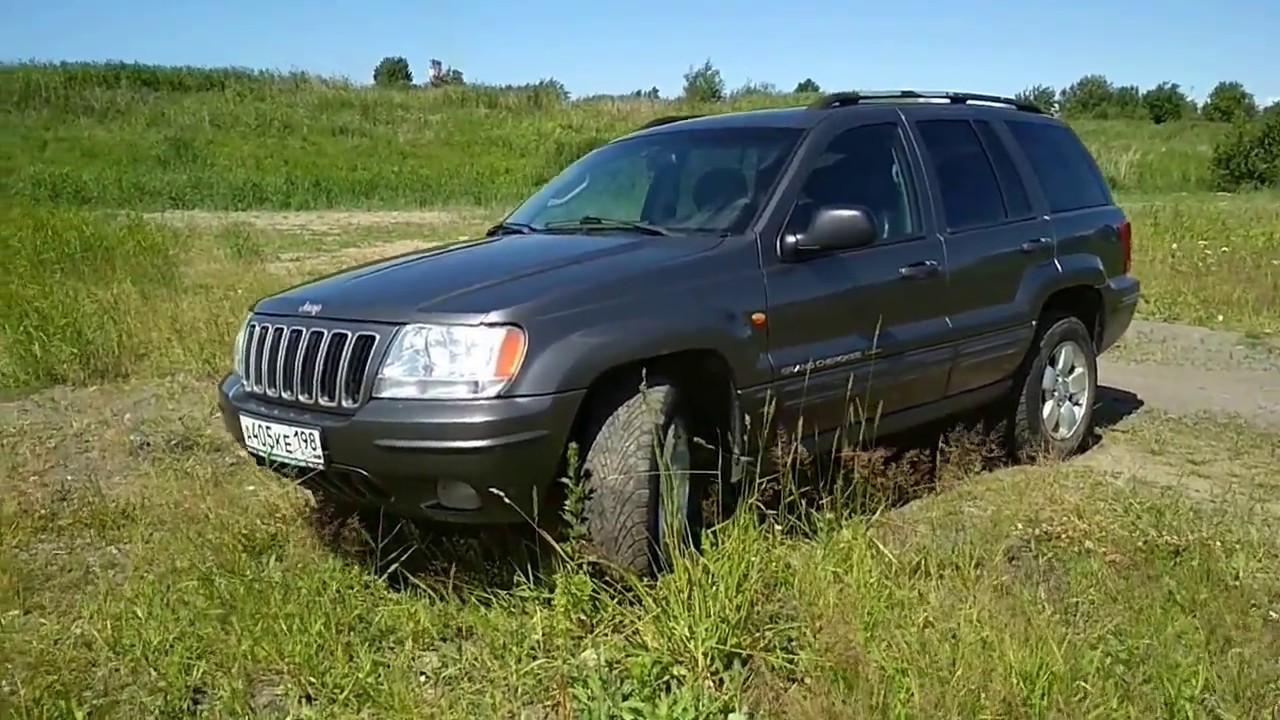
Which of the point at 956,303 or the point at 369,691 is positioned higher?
the point at 956,303

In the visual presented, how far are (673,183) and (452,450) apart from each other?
5.89 feet

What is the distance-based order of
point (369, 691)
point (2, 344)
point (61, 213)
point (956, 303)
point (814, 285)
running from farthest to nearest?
point (61, 213) < point (2, 344) < point (956, 303) < point (814, 285) < point (369, 691)

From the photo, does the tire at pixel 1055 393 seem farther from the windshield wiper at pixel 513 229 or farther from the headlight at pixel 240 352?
the headlight at pixel 240 352

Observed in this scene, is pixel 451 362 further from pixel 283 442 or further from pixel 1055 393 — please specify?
A: pixel 1055 393

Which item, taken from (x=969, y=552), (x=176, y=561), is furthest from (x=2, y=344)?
(x=969, y=552)

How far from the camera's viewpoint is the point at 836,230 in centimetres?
419

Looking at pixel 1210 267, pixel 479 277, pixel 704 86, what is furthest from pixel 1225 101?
pixel 479 277

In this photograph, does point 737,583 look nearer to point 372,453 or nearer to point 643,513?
point 643,513

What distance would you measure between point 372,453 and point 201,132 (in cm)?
2846

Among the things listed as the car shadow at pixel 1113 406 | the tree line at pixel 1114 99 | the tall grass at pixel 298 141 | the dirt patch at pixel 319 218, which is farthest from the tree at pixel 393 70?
the car shadow at pixel 1113 406

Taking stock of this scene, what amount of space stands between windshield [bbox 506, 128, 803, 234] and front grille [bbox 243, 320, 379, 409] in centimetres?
129

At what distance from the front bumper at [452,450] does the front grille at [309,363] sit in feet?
0.29

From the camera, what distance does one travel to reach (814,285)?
170 inches

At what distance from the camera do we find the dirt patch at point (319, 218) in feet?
57.2
